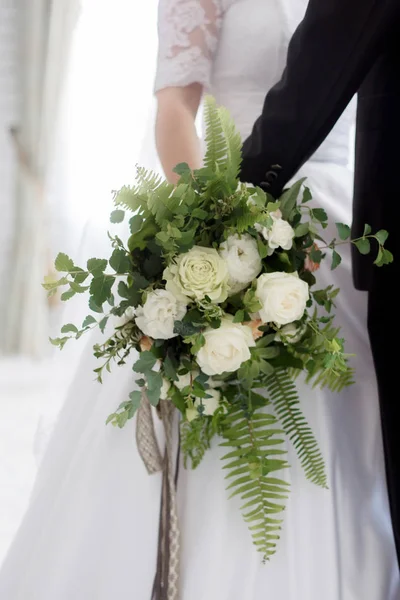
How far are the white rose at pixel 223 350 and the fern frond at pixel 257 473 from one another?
106 millimetres

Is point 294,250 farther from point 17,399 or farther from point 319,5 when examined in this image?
point 17,399

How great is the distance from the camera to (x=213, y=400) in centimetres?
75

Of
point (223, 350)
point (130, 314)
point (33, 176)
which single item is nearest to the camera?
point (223, 350)

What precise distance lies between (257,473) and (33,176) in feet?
5.54

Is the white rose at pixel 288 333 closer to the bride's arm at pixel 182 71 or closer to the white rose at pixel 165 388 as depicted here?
the white rose at pixel 165 388

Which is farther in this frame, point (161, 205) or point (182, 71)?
point (182, 71)

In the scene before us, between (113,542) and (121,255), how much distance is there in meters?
0.45

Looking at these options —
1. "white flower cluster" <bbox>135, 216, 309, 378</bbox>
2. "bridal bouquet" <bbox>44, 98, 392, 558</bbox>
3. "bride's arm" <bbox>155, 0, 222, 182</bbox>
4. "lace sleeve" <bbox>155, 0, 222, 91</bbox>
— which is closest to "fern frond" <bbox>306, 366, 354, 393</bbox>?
"bridal bouquet" <bbox>44, 98, 392, 558</bbox>

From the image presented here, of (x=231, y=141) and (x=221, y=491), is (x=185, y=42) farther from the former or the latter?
(x=221, y=491)

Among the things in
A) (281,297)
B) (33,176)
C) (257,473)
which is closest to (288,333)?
(281,297)

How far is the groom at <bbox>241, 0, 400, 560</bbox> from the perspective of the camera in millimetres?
717

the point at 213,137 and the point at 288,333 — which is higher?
the point at 213,137

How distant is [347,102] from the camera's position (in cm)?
76

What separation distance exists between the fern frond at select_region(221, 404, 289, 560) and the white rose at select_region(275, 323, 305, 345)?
0.10 m
